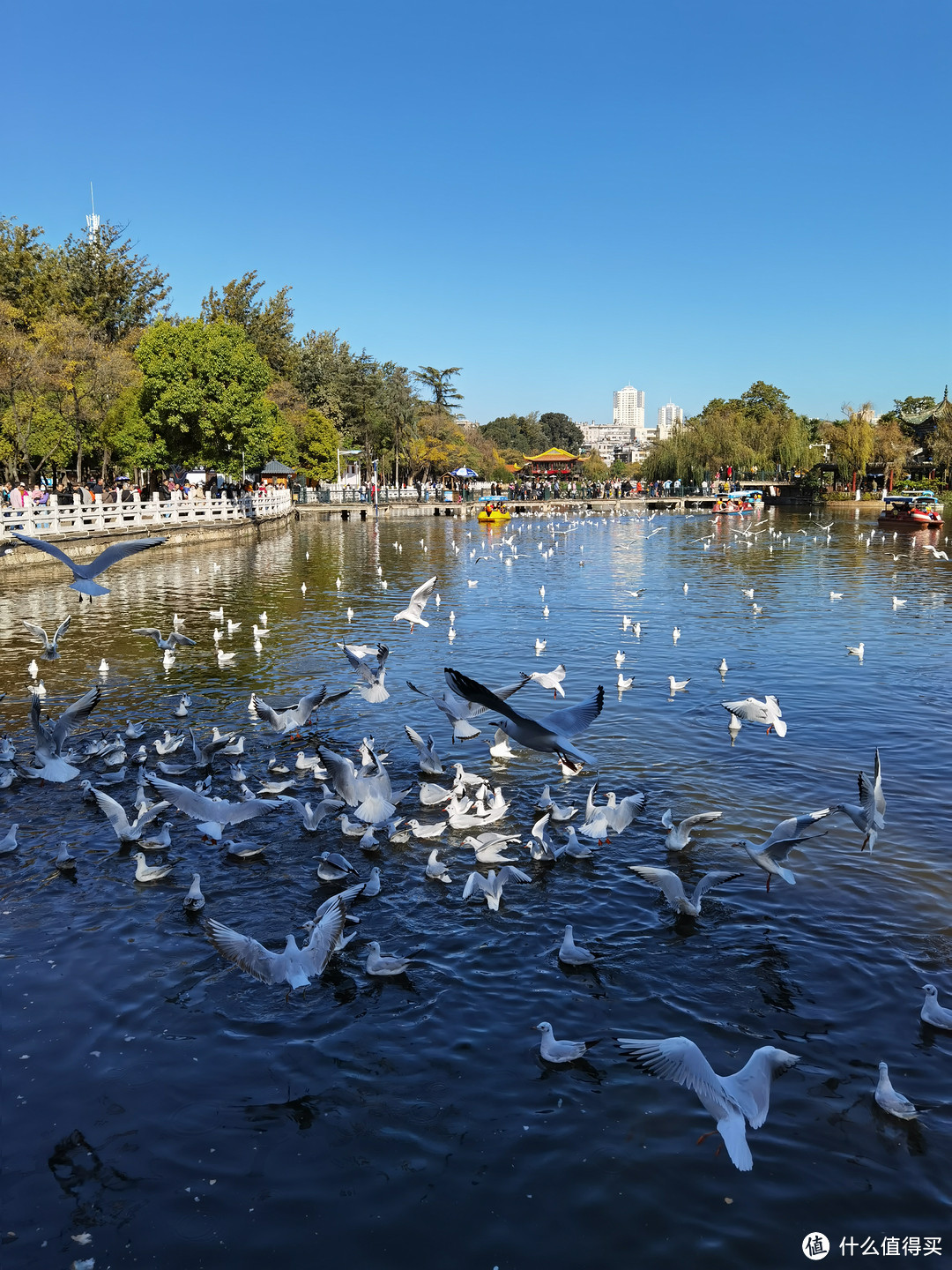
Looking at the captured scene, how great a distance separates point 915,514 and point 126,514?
3880cm

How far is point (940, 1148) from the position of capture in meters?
4.73

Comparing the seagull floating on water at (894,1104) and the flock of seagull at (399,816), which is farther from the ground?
the flock of seagull at (399,816)

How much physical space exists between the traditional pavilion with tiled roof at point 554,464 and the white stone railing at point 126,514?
4569cm

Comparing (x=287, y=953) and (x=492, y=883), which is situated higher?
(x=287, y=953)

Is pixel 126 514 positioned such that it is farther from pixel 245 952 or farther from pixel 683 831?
pixel 245 952

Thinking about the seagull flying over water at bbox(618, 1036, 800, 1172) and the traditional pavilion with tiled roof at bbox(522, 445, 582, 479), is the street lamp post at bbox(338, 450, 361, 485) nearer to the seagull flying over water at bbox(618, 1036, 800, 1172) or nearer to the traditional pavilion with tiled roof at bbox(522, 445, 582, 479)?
the traditional pavilion with tiled roof at bbox(522, 445, 582, 479)

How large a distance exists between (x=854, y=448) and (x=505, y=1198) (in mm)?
80179

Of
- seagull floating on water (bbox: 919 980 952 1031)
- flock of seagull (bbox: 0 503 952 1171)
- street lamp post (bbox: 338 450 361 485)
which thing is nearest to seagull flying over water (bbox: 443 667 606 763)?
flock of seagull (bbox: 0 503 952 1171)

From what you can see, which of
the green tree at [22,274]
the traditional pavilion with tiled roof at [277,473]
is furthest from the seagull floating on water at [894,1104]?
the traditional pavilion with tiled roof at [277,473]

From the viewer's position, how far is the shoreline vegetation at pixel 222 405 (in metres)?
37.8

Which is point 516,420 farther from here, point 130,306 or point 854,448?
point 130,306

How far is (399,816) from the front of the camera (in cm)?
915

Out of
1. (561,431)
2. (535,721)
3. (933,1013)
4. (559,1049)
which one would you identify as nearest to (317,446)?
(535,721)

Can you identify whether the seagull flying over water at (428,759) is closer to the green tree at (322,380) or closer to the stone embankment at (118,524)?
the stone embankment at (118,524)
